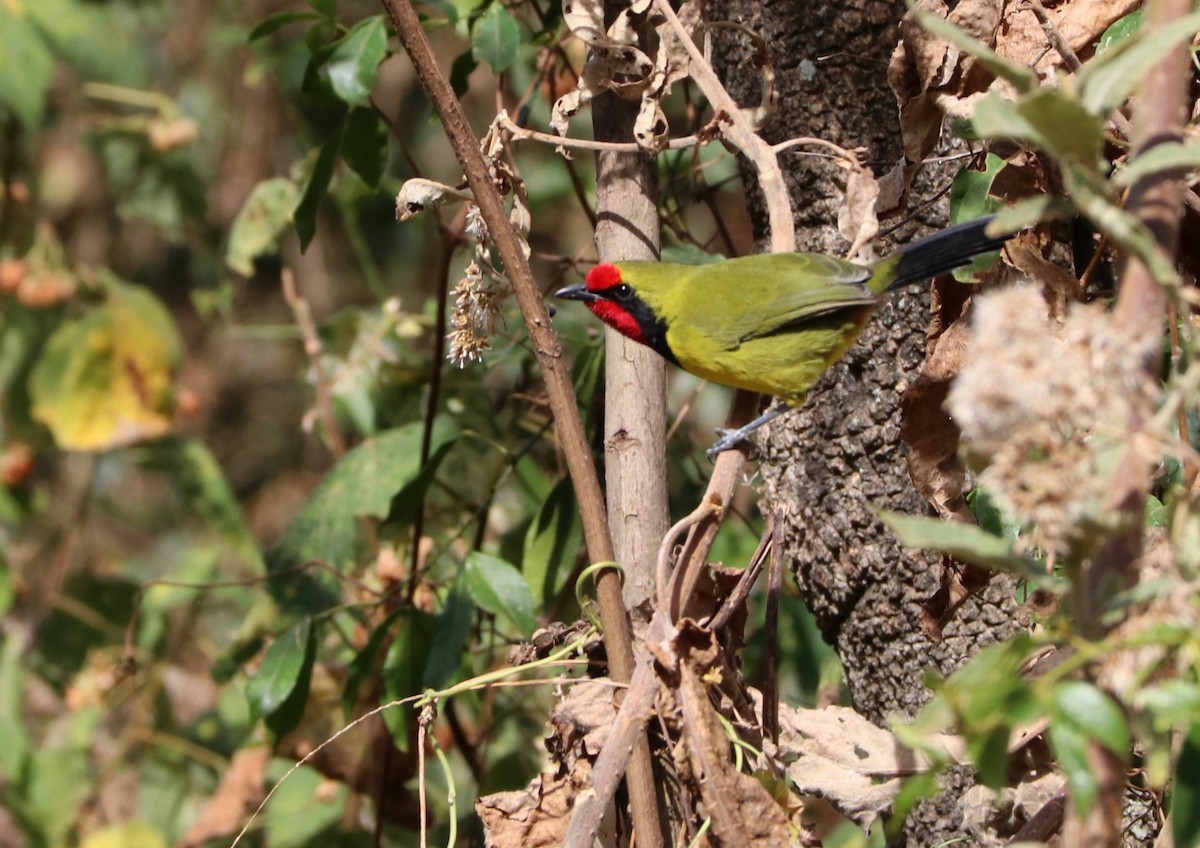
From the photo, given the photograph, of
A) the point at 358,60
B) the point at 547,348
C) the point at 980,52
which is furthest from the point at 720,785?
the point at 358,60

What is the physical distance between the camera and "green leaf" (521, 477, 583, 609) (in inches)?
112

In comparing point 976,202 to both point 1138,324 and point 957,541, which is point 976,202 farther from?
point 957,541

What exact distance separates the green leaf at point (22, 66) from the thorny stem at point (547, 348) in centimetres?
261

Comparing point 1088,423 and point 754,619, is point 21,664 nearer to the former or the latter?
point 754,619

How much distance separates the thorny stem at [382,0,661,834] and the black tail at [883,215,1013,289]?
0.66 metres

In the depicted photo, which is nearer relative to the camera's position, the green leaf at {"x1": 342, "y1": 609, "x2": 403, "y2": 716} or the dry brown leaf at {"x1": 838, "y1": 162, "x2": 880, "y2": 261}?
the dry brown leaf at {"x1": 838, "y1": 162, "x2": 880, "y2": 261}

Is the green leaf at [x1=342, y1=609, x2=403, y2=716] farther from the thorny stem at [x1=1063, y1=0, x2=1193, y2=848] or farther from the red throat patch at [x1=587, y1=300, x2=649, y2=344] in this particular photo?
the thorny stem at [x1=1063, y1=0, x2=1193, y2=848]

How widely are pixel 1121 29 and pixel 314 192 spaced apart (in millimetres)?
1617

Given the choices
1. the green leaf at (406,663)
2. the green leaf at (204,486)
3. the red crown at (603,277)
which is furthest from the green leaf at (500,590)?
the green leaf at (204,486)

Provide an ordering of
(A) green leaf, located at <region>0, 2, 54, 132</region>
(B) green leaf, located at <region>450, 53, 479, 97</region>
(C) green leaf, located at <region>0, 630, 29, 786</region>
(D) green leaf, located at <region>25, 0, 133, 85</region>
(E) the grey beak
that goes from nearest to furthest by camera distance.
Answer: (E) the grey beak → (B) green leaf, located at <region>450, 53, 479, 97</region> → (A) green leaf, located at <region>0, 2, 54, 132</region> → (D) green leaf, located at <region>25, 0, 133, 85</region> → (C) green leaf, located at <region>0, 630, 29, 786</region>

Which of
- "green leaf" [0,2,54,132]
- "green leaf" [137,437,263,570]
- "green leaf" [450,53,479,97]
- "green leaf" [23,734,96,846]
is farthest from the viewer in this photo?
"green leaf" [137,437,263,570]

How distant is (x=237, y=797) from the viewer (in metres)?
3.42

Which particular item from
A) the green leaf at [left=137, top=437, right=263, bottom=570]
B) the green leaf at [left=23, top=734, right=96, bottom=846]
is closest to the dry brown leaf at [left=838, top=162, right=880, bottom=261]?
the green leaf at [left=137, top=437, right=263, bottom=570]

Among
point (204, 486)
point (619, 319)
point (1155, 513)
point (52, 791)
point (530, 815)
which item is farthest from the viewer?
→ point (204, 486)
